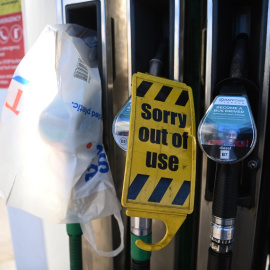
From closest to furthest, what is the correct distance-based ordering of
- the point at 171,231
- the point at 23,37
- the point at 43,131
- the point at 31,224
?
the point at 171,231 < the point at 43,131 < the point at 23,37 < the point at 31,224

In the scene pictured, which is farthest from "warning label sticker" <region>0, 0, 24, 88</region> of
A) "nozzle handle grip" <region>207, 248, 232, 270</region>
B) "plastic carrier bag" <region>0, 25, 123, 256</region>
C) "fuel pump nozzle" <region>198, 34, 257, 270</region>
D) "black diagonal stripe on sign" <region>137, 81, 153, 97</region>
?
"nozzle handle grip" <region>207, 248, 232, 270</region>

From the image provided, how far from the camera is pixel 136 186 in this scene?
0.55 meters

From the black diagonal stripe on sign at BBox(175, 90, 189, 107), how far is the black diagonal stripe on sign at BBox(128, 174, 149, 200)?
0.17 meters

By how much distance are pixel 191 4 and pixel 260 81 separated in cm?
25

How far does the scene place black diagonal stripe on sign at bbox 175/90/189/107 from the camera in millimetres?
610

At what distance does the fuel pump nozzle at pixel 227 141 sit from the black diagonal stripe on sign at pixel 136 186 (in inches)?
5.0

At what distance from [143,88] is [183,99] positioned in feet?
0.31

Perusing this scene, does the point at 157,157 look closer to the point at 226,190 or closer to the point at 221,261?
the point at 226,190

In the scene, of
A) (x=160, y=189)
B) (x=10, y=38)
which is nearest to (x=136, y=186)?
(x=160, y=189)

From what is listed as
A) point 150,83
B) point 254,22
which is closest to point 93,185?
point 150,83

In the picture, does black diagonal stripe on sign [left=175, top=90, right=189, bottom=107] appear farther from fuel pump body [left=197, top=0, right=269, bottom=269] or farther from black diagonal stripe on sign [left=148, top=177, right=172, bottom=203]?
black diagonal stripe on sign [left=148, top=177, right=172, bottom=203]

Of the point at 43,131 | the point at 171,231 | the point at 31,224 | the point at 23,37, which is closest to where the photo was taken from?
the point at 171,231

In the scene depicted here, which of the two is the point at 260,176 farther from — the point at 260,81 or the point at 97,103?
the point at 97,103

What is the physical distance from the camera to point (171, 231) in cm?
57
